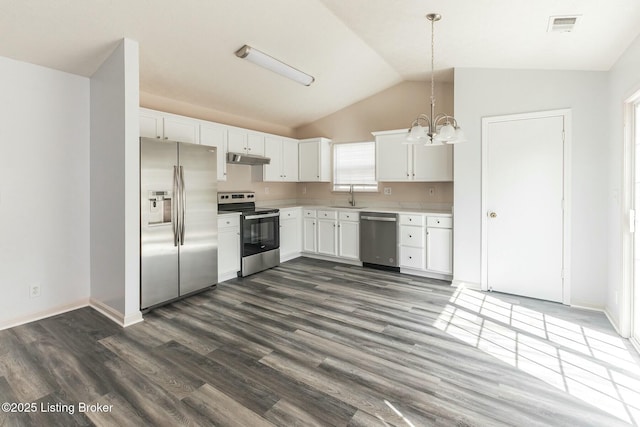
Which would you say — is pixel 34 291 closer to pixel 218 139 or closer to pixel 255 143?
pixel 218 139

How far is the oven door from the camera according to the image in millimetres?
4695

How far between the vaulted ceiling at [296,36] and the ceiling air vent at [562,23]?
6cm

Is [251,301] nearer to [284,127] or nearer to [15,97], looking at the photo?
[15,97]

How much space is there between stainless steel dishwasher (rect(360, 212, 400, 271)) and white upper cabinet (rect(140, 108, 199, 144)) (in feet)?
9.22

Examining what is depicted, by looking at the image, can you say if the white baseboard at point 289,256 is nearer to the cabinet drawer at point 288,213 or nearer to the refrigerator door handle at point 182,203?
the cabinet drawer at point 288,213

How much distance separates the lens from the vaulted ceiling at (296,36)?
2584 millimetres

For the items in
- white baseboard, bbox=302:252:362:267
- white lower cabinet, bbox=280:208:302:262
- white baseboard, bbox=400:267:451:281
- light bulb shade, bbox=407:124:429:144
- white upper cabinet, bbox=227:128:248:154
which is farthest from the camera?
white lower cabinet, bbox=280:208:302:262

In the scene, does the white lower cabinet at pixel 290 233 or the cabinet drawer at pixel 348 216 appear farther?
the white lower cabinet at pixel 290 233

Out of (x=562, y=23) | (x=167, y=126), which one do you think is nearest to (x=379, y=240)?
(x=562, y=23)

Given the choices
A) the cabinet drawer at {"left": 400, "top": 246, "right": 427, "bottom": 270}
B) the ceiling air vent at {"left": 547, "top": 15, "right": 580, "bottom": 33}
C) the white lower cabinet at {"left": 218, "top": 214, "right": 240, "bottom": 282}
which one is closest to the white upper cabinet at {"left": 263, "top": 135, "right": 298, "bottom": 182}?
the white lower cabinet at {"left": 218, "top": 214, "right": 240, "bottom": 282}

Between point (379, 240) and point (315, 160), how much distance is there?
80.3 inches

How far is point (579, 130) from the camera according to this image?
3.46 metres

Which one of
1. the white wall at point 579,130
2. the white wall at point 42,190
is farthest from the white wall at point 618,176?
A: the white wall at point 42,190

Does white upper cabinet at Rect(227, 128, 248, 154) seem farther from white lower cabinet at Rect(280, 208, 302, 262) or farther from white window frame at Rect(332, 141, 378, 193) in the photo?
white window frame at Rect(332, 141, 378, 193)
